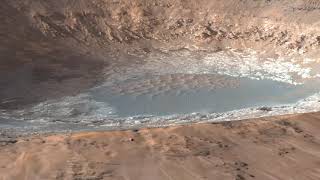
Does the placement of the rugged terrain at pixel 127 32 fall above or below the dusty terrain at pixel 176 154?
above

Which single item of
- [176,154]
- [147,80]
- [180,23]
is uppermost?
[180,23]

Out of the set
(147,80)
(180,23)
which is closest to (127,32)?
(180,23)

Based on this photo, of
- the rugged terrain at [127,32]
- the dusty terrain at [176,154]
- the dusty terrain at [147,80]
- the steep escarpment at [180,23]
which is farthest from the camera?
the steep escarpment at [180,23]

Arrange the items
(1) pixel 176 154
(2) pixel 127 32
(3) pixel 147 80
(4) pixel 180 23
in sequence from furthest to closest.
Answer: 1. (4) pixel 180 23
2. (2) pixel 127 32
3. (3) pixel 147 80
4. (1) pixel 176 154

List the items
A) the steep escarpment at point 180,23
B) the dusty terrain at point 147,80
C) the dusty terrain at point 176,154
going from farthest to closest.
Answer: the steep escarpment at point 180,23
the dusty terrain at point 147,80
the dusty terrain at point 176,154

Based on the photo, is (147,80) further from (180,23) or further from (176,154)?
(176,154)

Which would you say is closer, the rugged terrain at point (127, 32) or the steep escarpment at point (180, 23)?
the rugged terrain at point (127, 32)

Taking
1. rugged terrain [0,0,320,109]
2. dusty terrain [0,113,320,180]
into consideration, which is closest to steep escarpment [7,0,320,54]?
rugged terrain [0,0,320,109]

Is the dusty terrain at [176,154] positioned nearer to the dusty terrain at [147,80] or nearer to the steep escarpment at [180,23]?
the dusty terrain at [147,80]

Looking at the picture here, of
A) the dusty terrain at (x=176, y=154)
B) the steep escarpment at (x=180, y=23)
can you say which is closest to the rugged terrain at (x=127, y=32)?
the steep escarpment at (x=180, y=23)

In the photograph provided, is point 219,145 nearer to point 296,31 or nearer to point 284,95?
point 284,95
